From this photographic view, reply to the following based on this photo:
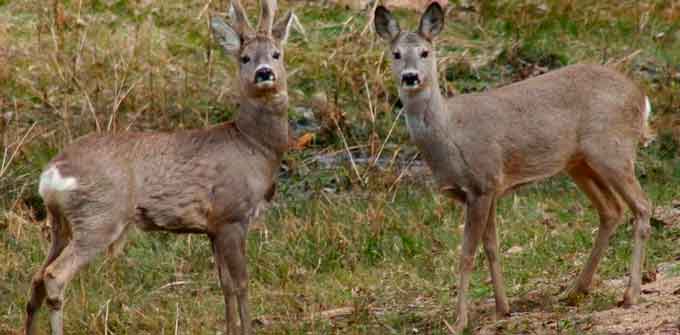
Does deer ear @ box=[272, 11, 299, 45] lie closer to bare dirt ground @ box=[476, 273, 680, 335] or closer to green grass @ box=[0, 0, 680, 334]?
green grass @ box=[0, 0, 680, 334]

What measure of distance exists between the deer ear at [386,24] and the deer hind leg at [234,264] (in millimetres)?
1412

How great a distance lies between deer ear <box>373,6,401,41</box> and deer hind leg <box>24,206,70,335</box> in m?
2.10

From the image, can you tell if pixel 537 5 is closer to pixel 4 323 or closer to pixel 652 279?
pixel 652 279

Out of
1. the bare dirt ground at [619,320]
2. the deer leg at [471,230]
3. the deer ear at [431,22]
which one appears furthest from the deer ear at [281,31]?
the bare dirt ground at [619,320]

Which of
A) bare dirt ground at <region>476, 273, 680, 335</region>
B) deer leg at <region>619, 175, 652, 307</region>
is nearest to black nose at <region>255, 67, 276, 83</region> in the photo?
bare dirt ground at <region>476, 273, 680, 335</region>

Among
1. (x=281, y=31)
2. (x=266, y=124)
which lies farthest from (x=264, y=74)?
(x=281, y=31)

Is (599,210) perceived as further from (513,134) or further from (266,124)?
(266,124)

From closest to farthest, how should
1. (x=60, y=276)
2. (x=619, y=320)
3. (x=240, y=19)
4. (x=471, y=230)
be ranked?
1. (x=619, y=320)
2. (x=60, y=276)
3. (x=471, y=230)
4. (x=240, y=19)

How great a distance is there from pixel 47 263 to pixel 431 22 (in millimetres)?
2520

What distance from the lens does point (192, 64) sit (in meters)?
13.0

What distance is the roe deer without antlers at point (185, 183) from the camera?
827 centimetres

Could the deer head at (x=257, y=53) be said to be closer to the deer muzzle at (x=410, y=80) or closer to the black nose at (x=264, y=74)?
the black nose at (x=264, y=74)

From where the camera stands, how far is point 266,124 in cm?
888

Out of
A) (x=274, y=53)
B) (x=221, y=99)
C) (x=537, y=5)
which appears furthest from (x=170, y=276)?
(x=537, y=5)
